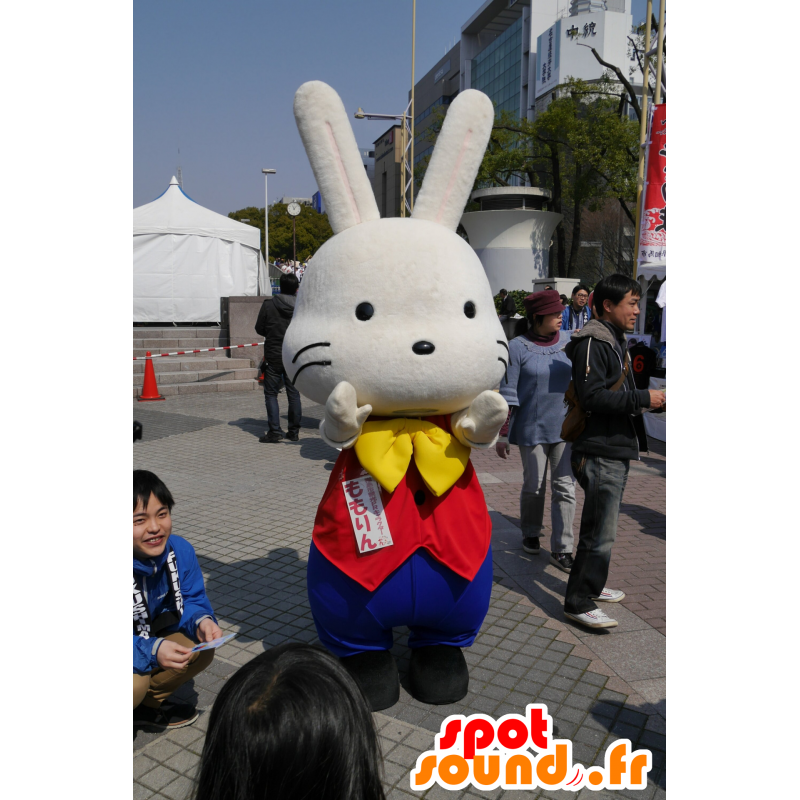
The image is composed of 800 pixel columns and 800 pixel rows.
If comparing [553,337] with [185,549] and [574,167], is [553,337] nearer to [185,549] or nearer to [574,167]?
[185,549]

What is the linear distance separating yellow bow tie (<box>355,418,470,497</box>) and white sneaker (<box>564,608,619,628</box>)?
141 cm

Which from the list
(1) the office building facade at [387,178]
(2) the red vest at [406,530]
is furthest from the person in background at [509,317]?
(1) the office building facade at [387,178]

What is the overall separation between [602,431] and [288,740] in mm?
2833

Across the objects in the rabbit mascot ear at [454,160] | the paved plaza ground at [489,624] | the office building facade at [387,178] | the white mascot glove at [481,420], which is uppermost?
the office building facade at [387,178]

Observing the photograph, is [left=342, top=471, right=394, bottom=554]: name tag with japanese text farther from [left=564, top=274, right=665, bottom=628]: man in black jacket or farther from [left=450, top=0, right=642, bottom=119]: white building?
[left=450, top=0, right=642, bottom=119]: white building

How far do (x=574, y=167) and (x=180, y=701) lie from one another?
26582 mm

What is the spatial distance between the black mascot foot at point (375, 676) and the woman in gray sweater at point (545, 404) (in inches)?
76.5

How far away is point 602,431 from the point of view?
3.70 meters

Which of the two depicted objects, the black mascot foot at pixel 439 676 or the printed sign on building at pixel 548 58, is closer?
the black mascot foot at pixel 439 676

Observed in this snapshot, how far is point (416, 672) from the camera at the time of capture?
3188 mm

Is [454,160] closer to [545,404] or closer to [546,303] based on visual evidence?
[546,303]

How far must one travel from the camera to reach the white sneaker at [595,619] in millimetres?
3801

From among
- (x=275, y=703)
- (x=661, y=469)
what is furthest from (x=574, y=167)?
(x=275, y=703)

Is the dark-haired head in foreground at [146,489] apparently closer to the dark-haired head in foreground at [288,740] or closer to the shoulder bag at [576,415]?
the dark-haired head in foreground at [288,740]
